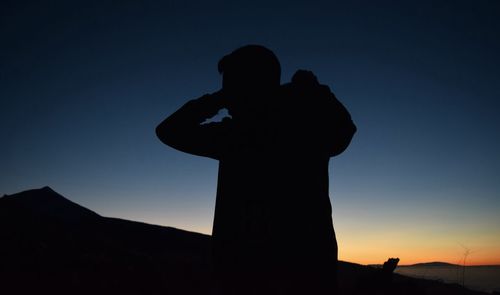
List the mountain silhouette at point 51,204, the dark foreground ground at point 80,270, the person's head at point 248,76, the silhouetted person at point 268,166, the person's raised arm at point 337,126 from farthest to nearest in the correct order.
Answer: the mountain silhouette at point 51,204, the dark foreground ground at point 80,270, the person's raised arm at point 337,126, the person's head at point 248,76, the silhouetted person at point 268,166

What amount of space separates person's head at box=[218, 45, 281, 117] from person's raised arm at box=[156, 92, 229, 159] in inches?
5.8

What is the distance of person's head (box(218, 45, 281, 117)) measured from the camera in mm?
2150

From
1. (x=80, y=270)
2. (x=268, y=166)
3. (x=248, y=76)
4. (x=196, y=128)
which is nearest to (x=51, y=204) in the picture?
(x=80, y=270)

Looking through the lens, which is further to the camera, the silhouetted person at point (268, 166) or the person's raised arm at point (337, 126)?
the person's raised arm at point (337, 126)

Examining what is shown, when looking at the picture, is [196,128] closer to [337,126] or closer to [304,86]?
[304,86]

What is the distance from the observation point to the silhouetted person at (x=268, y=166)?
1.78 metres

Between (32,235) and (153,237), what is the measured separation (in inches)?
599

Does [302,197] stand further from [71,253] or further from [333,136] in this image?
[71,253]

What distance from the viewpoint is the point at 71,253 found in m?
9.67

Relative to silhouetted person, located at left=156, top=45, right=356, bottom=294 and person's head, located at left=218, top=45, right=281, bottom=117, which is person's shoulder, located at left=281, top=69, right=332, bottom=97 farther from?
person's head, located at left=218, top=45, right=281, bottom=117

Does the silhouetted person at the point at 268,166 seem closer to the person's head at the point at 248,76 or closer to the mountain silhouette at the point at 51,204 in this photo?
the person's head at the point at 248,76

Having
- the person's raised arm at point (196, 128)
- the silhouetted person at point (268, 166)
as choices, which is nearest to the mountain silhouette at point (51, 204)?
the person's raised arm at point (196, 128)

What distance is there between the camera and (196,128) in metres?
2.35

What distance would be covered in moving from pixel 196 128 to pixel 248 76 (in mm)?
579
